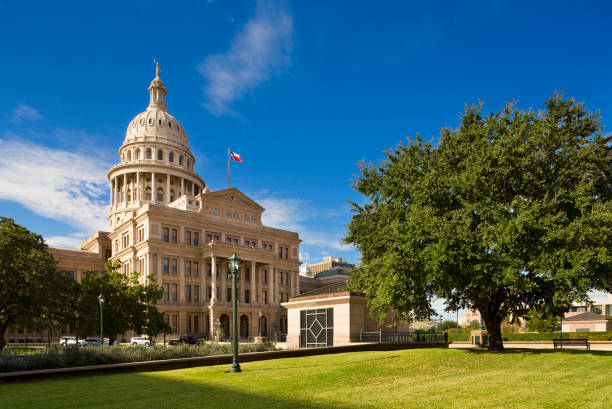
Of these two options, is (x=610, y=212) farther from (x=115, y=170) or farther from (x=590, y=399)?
(x=115, y=170)

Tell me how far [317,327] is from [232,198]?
58775 mm

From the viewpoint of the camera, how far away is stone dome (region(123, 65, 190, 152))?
111125 mm

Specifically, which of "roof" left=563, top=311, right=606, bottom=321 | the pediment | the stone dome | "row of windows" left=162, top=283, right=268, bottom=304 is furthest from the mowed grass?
the stone dome

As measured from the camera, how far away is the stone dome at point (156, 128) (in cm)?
11112

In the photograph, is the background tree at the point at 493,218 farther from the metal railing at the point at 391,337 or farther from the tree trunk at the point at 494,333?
the metal railing at the point at 391,337

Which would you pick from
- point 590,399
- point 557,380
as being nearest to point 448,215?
point 557,380

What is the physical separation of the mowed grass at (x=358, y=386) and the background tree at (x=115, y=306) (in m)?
31.6

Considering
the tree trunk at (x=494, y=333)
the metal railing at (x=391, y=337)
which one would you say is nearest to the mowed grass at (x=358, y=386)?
the tree trunk at (x=494, y=333)

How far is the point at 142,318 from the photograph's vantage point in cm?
4878

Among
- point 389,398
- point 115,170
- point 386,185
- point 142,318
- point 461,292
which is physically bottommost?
point 142,318

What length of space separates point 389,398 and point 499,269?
10291 millimetres

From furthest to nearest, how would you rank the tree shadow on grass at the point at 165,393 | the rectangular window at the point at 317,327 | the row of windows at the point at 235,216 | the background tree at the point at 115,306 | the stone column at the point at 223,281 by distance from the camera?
the row of windows at the point at 235,216 → the stone column at the point at 223,281 → the background tree at the point at 115,306 → the rectangular window at the point at 317,327 → the tree shadow on grass at the point at 165,393

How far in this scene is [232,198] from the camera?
89.5 metres

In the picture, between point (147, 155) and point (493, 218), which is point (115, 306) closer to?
point (493, 218)
